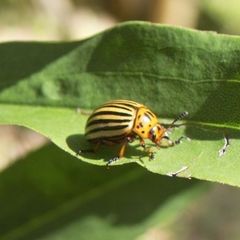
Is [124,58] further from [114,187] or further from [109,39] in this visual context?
[114,187]

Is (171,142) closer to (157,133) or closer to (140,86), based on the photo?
(157,133)

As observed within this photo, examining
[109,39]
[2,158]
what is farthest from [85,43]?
[2,158]

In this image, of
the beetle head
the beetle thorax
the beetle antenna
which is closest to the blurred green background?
the beetle thorax

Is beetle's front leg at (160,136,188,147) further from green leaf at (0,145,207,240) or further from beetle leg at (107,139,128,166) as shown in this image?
green leaf at (0,145,207,240)

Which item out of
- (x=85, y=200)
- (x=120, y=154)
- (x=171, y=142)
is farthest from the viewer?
(x=85, y=200)

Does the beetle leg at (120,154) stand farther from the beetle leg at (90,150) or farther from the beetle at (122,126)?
the beetle leg at (90,150)

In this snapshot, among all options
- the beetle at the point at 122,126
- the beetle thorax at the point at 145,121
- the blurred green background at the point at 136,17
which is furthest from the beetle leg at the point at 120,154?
the blurred green background at the point at 136,17

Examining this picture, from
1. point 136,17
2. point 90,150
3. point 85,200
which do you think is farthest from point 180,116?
point 136,17
